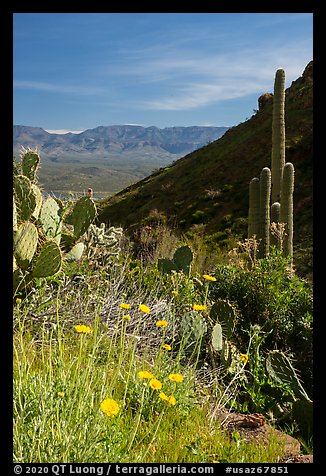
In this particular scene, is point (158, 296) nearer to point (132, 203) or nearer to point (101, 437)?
point (101, 437)

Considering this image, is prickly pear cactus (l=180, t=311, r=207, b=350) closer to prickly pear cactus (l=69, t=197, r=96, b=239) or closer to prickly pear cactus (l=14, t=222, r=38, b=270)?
prickly pear cactus (l=14, t=222, r=38, b=270)

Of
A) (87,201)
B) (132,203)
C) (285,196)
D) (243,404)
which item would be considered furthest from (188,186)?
(243,404)

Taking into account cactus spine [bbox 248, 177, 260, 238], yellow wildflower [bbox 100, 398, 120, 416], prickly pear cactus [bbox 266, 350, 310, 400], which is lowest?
prickly pear cactus [bbox 266, 350, 310, 400]

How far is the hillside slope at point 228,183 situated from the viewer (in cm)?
1790

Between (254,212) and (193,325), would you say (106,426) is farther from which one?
(254,212)

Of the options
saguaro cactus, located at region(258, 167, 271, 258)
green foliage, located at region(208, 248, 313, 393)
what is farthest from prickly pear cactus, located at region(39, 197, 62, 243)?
saguaro cactus, located at region(258, 167, 271, 258)

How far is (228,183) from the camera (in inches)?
882

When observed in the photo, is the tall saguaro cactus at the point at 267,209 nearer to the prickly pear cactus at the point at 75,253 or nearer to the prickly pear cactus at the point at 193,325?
the prickly pear cactus at the point at 75,253

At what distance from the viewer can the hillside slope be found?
17902 millimetres

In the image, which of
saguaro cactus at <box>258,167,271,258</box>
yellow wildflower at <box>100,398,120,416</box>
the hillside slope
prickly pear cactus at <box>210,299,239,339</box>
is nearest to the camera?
yellow wildflower at <box>100,398,120,416</box>

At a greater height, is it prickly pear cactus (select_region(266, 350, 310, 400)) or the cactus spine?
the cactus spine

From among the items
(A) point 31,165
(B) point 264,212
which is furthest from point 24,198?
(B) point 264,212

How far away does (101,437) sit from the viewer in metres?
2.28
